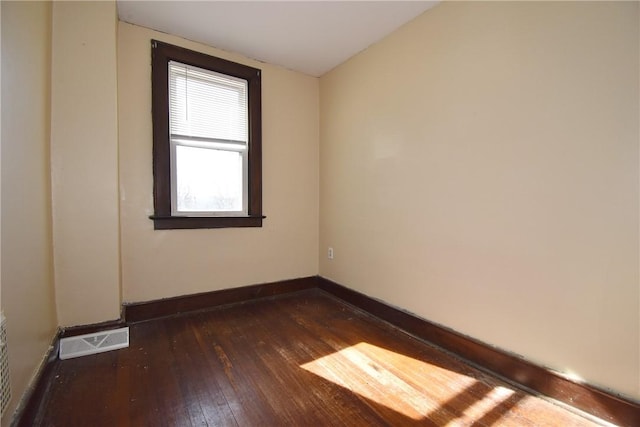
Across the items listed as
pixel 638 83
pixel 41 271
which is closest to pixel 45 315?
pixel 41 271

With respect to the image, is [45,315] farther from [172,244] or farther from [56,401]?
[172,244]

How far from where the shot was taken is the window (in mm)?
2256

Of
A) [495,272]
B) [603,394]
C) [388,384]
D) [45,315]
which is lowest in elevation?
[388,384]

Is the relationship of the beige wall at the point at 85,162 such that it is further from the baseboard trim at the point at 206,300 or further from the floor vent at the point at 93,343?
the baseboard trim at the point at 206,300

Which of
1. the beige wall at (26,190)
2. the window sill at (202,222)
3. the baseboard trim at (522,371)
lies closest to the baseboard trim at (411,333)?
the baseboard trim at (522,371)

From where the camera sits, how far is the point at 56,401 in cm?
133

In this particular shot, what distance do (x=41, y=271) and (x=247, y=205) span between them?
1.49 m

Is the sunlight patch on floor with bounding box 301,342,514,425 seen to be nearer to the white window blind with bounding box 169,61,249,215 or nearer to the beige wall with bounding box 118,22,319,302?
the beige wall with bounding box 118,22,319,302

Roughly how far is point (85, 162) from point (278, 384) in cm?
178

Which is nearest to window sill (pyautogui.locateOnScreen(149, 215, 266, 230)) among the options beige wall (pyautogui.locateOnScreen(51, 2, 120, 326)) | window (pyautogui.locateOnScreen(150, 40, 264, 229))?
window (pyautogui.locateOnScreen(150, 40, 264, 229))

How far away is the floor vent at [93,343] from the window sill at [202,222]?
31.5 inches

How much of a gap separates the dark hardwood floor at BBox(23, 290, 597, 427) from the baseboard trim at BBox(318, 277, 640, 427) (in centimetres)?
6

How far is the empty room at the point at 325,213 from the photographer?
1231 millimetres

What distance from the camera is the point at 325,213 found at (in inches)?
118
